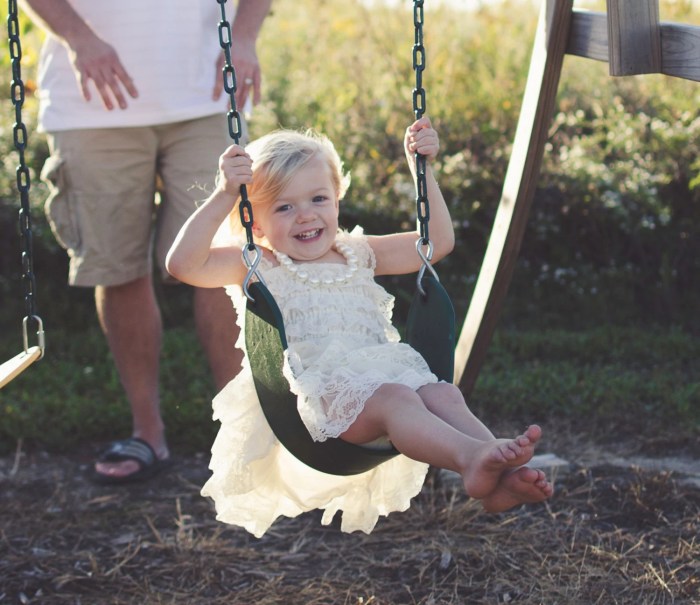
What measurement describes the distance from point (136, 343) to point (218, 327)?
44cm

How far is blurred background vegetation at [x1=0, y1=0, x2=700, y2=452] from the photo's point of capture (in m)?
4.49

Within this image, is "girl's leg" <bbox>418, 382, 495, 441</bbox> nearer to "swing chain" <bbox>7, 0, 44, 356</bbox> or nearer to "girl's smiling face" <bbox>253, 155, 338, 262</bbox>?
"girl's smiling face" <bbox>253, 155, 338, 262</bbox>

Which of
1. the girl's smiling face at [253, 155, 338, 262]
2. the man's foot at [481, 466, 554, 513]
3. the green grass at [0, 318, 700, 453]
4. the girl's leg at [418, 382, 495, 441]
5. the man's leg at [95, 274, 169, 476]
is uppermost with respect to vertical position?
the girl's smiling face at [253, 155, 338, 262]

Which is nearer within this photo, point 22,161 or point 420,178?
point 420,178

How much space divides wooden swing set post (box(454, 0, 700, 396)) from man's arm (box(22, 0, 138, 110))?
1.18 meters

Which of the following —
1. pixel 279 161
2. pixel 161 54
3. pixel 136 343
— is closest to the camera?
pixel 279 161

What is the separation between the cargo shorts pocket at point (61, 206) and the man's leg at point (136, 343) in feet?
0.67

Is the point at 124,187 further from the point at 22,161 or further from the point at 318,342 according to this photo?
the point at 318,342

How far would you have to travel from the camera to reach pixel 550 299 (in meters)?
5.57

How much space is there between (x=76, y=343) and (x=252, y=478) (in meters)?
2.80

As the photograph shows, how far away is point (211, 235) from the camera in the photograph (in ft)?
8.48

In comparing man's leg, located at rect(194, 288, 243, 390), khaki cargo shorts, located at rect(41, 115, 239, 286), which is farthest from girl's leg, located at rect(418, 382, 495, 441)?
khaki cargo shorts, located at rect(41, 115, 239, 286)

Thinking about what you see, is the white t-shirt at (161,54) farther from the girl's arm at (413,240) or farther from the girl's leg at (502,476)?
the girl's leg at (502,476)

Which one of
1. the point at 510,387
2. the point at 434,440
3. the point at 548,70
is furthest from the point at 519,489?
the point at 510,387
